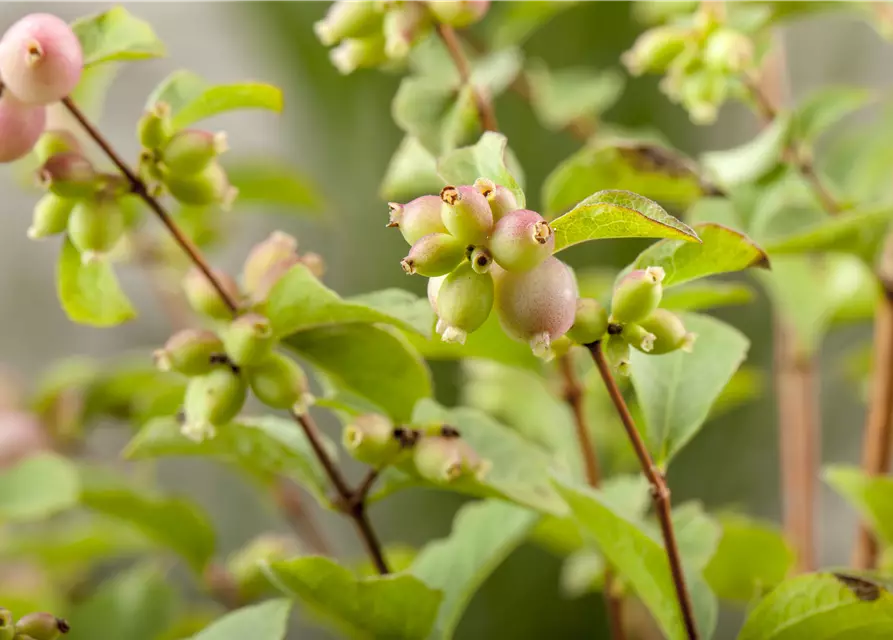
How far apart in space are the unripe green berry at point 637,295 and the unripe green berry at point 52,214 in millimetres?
184

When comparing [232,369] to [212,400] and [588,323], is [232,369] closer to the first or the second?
[212,400]

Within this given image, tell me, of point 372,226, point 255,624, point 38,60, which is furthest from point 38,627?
point 372,226

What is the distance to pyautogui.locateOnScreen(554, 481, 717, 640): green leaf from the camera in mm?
271

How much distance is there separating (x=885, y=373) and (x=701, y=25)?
0.63ft

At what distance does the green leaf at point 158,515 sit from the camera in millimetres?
452

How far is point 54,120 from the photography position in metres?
0.44

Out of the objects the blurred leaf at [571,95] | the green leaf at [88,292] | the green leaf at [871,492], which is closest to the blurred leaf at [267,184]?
the blurred leaf at [571,95]

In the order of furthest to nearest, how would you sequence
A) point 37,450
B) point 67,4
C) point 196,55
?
point 196,55, point 67,4, point 37,450

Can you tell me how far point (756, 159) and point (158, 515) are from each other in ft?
1.15

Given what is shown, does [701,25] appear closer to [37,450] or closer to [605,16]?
[37,450]

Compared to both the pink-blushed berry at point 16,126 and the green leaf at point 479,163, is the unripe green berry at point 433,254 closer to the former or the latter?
the green leaf at point 479,163

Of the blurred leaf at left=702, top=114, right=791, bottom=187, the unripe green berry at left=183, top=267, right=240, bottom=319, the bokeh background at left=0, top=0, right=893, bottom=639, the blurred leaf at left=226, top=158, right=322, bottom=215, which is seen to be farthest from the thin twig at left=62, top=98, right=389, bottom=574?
the bokeh background at left=0, top=0, right=893, bottom=639

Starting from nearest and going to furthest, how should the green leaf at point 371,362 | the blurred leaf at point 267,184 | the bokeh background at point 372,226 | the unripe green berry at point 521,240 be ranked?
1. the unripe green berry at point 521,240
2. the green leaf at point 371,362
3. the blurred leaf at point 267,184
4. the bokeh background at point 372,226

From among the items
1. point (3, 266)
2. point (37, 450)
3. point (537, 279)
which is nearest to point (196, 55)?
point (3, 266)
